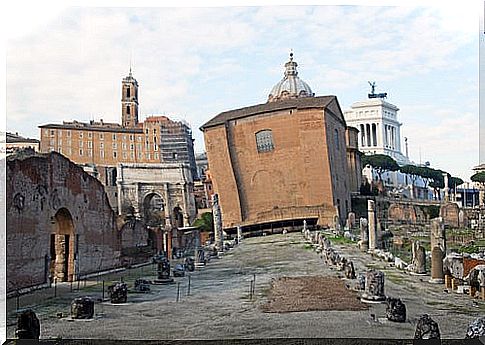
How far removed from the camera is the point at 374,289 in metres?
8.86

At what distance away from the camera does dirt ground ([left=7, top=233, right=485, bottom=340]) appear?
6.71 meters

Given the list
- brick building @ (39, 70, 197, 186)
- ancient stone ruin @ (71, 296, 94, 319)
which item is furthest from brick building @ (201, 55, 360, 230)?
ancient stone ruin @ (71, 296, 94, 319)

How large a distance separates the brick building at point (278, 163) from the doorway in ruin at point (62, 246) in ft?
63.4

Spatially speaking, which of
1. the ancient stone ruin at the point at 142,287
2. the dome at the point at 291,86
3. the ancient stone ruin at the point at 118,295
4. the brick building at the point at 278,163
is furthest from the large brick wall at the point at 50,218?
the dome at the point at 291,86

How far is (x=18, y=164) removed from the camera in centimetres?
1098

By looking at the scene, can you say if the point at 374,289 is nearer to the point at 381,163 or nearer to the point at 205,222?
the point at 205,222

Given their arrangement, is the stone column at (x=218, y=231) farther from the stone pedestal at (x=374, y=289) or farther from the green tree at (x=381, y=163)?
the green tree at (x=381, y=163)

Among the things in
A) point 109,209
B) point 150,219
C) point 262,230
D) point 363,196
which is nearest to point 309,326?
point 109,209

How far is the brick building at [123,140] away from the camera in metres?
23.7

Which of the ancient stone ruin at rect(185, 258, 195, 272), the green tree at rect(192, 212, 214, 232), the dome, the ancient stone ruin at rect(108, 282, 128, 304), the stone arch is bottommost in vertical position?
the ancient stone ruin at rect(185, 258, 195, 272)

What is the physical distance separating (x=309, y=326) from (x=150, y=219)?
30.2 m

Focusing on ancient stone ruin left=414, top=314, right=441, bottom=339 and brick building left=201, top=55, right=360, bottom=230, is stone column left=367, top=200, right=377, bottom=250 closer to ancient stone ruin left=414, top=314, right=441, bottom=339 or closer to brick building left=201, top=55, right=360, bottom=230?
ancient stone ruin left=414, top=314, right=441, bottom=339

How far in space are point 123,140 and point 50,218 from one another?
21.4 m

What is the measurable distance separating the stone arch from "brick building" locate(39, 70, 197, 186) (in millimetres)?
2195
